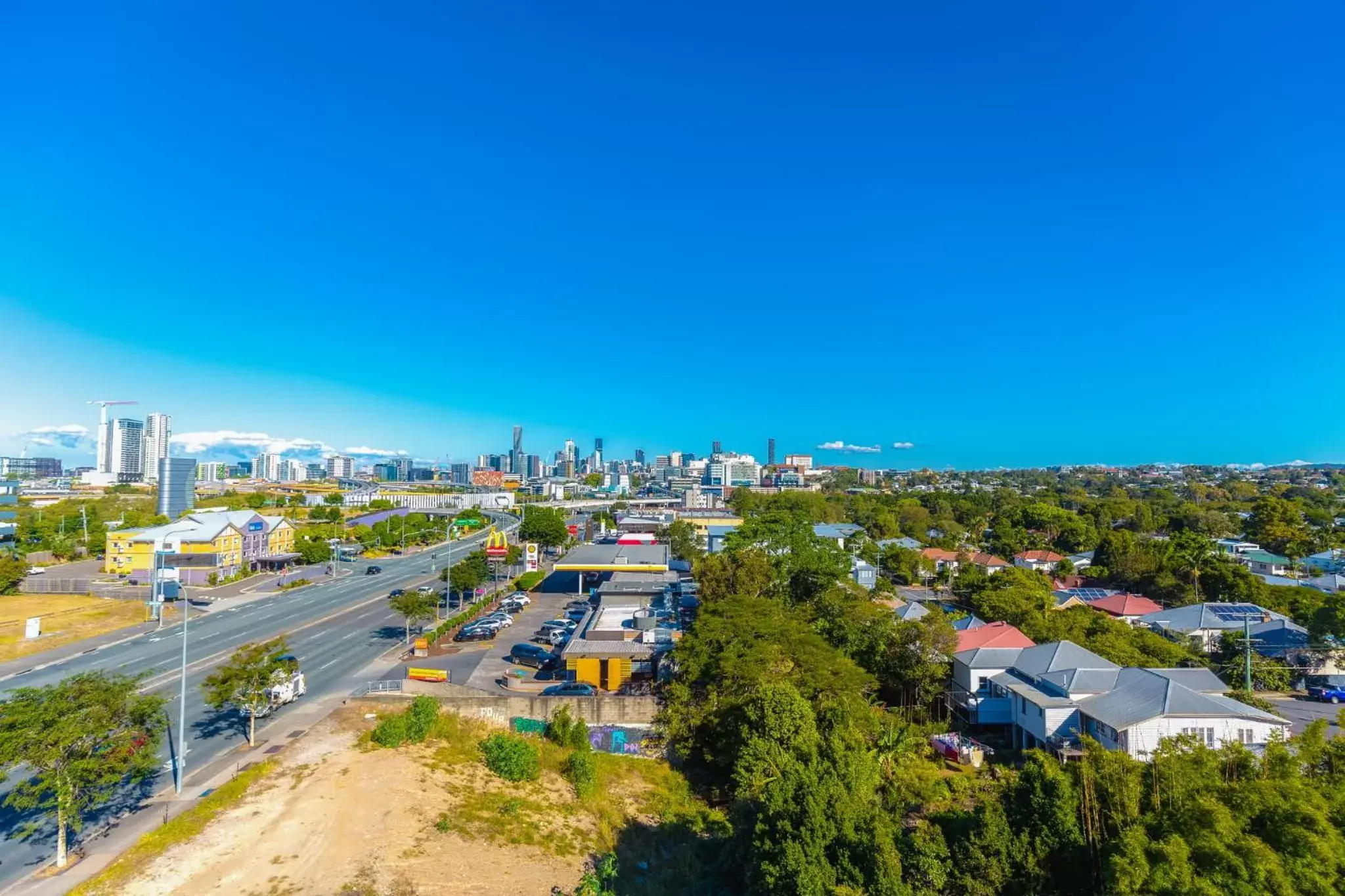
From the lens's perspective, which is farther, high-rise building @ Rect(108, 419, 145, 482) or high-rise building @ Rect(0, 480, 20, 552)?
high-rise building @ Rect(108, 419, 145, 482)

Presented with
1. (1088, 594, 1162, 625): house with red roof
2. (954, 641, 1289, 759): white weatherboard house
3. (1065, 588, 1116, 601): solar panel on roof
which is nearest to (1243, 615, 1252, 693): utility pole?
(954, 641, 1289, 759): white weatherboard house

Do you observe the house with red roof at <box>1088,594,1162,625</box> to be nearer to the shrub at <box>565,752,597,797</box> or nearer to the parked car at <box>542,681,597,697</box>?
the parked car at <box>542,681,597,697</box>

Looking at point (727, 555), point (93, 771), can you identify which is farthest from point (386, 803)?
point (727, 555)

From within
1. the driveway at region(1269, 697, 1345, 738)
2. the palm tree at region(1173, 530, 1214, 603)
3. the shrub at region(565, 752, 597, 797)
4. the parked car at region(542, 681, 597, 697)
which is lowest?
the shrub at region(565, 752, 597, 797)

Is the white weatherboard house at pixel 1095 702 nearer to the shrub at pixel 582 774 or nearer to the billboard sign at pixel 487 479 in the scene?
the shrub at pixel 582 774

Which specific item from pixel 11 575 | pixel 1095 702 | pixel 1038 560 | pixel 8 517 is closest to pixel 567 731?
pixel 1095 702

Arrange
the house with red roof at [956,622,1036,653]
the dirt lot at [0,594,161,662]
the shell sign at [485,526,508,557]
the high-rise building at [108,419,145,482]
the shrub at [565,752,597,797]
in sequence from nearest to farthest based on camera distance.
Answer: the shrub at [565,752,597,797]
the house with red roof at [956,622,1036,653]
the dirt lot at [0,594,161,662]
the shell sign at [485,526,508,557]
the high-rise building at [108,419,145,482]

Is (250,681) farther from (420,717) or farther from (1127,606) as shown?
(1127,606)

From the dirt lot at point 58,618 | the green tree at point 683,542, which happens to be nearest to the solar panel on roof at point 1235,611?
the green tree at point 683,542
